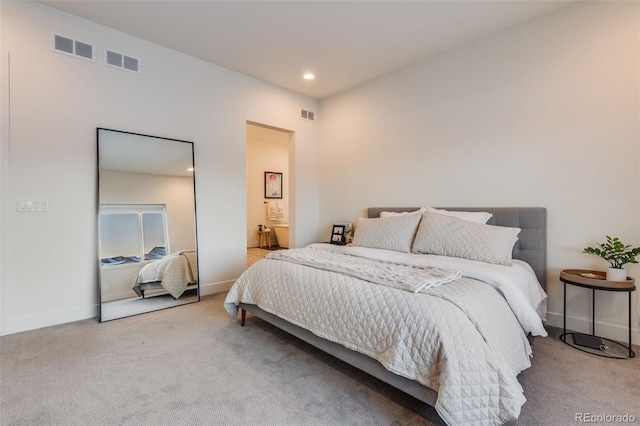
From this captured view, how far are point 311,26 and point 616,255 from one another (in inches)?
127

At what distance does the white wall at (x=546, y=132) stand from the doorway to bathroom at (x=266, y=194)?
13.9 ft

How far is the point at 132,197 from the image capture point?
10.2 ft

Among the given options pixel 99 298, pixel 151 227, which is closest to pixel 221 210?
pixel 151 227

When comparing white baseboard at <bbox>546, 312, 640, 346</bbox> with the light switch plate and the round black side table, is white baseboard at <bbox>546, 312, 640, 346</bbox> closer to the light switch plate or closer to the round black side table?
the round black side table

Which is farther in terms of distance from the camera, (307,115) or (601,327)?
(307,115)

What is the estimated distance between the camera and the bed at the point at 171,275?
3.17m

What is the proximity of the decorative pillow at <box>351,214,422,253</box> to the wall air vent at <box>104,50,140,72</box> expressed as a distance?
2.98 metres

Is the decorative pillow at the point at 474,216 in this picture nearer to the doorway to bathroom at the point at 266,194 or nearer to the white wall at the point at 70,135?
the white wall at the point at 70,135

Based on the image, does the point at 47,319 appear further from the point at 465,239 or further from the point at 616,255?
the point at 616,255

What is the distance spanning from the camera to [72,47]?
9.22 feet

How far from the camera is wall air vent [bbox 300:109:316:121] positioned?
186 inches

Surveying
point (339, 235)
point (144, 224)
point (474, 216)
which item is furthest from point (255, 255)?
point (474, 216)

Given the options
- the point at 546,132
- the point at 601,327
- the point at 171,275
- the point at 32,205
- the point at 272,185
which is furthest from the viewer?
the point at 272,185

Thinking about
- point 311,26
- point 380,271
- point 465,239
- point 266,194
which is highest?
point 311,26
